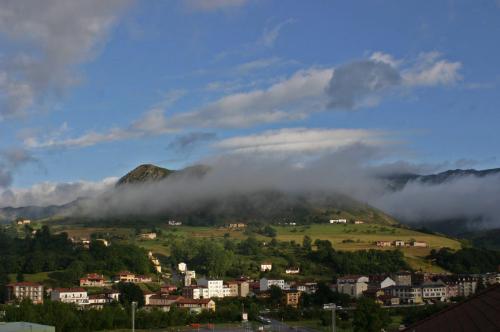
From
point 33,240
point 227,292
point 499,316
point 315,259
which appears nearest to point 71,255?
point 33,240

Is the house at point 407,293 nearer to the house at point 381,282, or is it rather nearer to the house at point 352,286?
the house at point 381,282

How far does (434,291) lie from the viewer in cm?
10150

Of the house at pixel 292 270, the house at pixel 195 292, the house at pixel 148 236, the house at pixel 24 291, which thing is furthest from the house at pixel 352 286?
the house at pixel 148 236

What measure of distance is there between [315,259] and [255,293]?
3286cm

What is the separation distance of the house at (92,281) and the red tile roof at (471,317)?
Result: 8756 cm

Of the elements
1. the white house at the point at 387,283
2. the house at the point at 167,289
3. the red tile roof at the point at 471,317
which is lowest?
the white house at the point at 387,283

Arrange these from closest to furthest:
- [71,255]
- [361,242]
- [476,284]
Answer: [476,284] → [71,255] → [361,242]

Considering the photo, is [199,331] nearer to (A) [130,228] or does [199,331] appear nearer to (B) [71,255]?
(B) [71,255]

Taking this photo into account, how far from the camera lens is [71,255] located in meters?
116

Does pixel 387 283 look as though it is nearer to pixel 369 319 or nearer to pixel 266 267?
pixel 266 267

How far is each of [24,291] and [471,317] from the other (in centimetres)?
8426

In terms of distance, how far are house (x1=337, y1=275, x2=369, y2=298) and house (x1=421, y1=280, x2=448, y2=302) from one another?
29.0 feet

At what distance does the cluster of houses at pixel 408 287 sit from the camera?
3910 inches

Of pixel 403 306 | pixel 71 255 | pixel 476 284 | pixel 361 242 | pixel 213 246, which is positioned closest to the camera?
pixel 403 306
